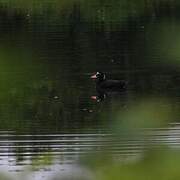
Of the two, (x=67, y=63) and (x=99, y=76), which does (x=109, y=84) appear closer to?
(x=99, y=76)

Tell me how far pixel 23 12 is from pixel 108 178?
13.4ft

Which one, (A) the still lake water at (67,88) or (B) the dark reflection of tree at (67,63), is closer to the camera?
(A) the still lake water at (67,88)

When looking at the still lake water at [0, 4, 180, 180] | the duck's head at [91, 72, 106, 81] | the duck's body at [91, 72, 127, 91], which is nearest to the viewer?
the still lake water at [0, 4, 180, 180]

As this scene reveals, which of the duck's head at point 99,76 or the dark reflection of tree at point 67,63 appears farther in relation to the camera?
the duck's head at point 99,76

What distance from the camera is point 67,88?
5.84m

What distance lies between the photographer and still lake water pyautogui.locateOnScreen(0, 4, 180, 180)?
4.80 meters

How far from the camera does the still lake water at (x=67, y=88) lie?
480cm

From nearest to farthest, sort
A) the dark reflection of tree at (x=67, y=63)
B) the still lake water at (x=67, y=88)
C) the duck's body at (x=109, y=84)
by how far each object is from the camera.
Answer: the still lake water at (x=67, y=88) → the dark reflection of tree at (x=67, y=63) → the duck's body at (x=109, y=84)

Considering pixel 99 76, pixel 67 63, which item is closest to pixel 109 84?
pixel 99 76

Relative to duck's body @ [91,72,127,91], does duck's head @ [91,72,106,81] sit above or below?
above

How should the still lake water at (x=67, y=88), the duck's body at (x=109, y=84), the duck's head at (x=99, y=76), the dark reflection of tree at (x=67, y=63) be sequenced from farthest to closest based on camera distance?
1. the duck's head at (x=99, y=76)
2. the duck's body at (x=109, y=84)
3. the dark reflection of tree at (x=67, y=63)
4. the still lake water at (x=67, y=88)

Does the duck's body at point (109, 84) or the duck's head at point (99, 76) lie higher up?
the duck's head at point (99, 76)

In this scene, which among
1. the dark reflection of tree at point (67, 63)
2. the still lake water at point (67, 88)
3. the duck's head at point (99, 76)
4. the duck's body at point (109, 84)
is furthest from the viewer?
the duck's head at point (99, 76)

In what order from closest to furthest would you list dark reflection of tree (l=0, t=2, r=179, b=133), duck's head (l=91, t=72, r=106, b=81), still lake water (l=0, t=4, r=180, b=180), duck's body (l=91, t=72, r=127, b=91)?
still lake water (l=0, t=4, r=180, b=180), dark reflection of tree (l=0, t=2, r=179, b=133), duck's body (l=91, t=72, r=127, b=91), duck's head (l=91, t=72, r=106, b=81)
